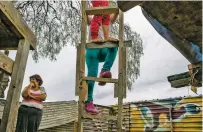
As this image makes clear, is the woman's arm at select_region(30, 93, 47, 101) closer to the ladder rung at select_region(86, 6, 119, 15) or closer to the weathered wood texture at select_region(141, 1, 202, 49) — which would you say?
the ladder rung at select_region(86, 6, 119, 15)

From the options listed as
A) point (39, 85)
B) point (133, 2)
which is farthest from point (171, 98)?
point (133, 2)

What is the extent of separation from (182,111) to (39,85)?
252 inches

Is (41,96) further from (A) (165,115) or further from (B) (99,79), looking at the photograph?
(A) (165,115)

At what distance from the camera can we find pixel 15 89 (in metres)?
3.25

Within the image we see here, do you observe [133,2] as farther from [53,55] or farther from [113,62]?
[53,55]

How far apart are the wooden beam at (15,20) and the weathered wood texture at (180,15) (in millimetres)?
1719

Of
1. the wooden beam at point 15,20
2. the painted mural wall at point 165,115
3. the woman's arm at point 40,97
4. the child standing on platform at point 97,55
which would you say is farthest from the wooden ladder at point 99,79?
the painted mural wall at point 165,115

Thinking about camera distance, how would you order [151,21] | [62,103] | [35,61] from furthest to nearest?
[62,103]
[35,61]
[151,21]

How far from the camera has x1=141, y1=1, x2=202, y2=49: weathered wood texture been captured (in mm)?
1783

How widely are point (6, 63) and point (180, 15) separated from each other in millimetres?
2121

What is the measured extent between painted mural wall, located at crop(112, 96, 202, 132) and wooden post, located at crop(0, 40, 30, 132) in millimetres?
6991

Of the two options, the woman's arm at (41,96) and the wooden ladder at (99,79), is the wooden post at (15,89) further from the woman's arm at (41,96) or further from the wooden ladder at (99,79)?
the wooden ladder at (99,79)

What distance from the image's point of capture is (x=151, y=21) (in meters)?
2.27

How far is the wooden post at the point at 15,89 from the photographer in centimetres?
311
